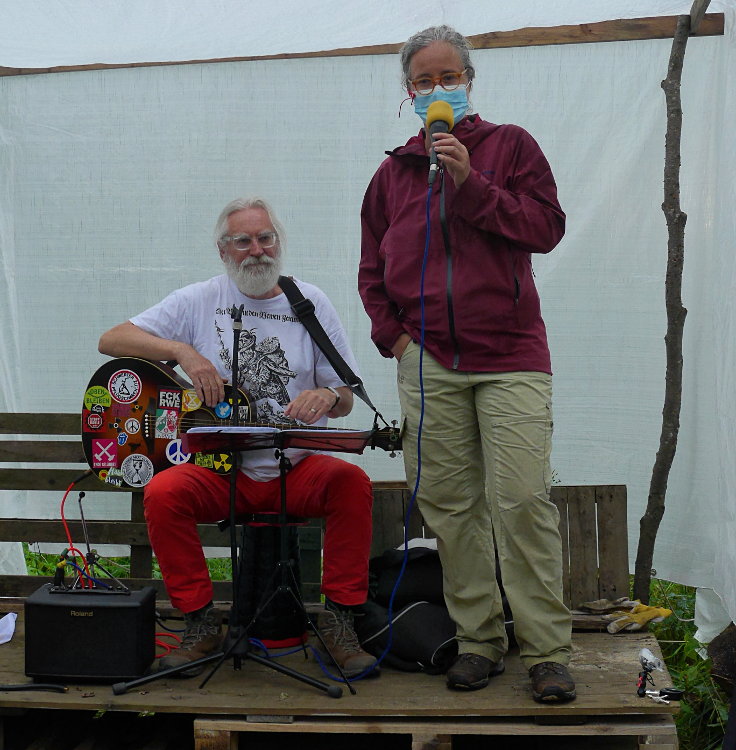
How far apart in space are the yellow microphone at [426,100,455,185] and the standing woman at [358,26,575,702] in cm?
5

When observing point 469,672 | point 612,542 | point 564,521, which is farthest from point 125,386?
point 612,542

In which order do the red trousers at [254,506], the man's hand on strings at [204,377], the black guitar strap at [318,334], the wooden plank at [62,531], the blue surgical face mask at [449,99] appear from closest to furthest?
the blue surgical face mask at [449,99], the red trousers at [254,506], the man's hand on strings at [204,377], the black guitar strap at [318,334], the wooden plank at [62,531]

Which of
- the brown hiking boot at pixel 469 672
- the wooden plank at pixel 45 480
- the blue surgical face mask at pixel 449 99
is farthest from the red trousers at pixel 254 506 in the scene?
the blue surgical face mask at pixel 449 99

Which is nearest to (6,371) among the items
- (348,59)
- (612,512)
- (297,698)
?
(348,59)

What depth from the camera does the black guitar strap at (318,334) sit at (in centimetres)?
328

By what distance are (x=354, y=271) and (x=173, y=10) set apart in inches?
52.0

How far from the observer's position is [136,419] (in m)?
3.39

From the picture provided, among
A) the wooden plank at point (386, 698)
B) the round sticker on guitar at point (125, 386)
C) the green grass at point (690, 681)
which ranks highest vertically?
the round sticker on guitar at point (125, 386)

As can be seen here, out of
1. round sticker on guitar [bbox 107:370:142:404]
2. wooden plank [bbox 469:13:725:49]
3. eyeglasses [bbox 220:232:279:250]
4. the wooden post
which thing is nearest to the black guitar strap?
eyeglasses [bbox 220:232:279:250]

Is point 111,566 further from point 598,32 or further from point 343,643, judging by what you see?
point 598,32

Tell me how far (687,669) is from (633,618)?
0.67m

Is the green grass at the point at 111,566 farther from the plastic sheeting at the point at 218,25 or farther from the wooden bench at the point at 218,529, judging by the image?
the plastic sheeting at the point at 218,25

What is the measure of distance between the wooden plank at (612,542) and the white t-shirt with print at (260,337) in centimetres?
112

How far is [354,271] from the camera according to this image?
412 centimetres
